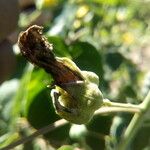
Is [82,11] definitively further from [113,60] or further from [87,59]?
[87,59]

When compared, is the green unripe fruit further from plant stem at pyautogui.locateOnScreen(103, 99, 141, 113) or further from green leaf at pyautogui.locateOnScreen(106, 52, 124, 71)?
green leaf at pyautogui.locateOnScreen(106, 52, 124, 71)

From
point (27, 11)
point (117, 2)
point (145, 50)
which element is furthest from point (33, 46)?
point (145, 50)

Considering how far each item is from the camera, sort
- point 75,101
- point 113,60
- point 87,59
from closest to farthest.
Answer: point 75,101, point 87,59, point 113,60

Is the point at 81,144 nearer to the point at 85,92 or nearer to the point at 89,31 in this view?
the point at 85,92

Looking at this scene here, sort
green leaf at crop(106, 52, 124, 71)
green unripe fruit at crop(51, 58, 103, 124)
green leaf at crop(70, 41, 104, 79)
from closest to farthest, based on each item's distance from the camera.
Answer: green unripe fruit at crop(51, 58, 103, 124)
green leaf at crop(70, 41, 104, 79)
green leaf at crop(106, 52, 124, 71)

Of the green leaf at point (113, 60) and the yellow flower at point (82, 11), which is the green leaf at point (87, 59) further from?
the yellow flower at point (82, 11)

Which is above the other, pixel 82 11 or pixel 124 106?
pixel 124 106

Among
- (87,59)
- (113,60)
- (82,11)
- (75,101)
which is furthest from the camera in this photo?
(82,11)

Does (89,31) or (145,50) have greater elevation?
(89,31)

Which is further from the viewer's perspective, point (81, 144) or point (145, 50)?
point (145, 50)

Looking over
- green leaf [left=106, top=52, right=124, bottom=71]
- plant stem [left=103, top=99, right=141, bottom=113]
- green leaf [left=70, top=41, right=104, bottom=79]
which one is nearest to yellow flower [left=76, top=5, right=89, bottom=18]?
green leaf [left=106, top=52, right=124, bottom=71]

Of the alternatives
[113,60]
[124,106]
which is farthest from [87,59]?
[113,60]
